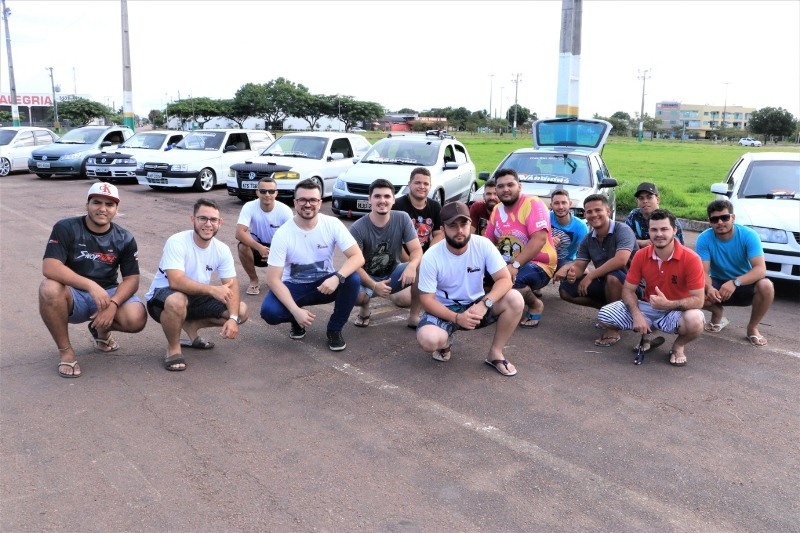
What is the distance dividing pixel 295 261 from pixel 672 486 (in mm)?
3457

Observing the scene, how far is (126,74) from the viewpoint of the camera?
2767 centimetres

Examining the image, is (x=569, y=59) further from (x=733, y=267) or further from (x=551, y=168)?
(x=733, y=267)

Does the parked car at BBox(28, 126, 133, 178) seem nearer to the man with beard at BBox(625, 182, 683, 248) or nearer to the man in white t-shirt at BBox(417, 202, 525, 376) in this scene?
the man with beard at BBox(625, 182, 683, 248)

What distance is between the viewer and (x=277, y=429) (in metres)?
4.07

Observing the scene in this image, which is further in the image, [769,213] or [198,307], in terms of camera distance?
[769,213]

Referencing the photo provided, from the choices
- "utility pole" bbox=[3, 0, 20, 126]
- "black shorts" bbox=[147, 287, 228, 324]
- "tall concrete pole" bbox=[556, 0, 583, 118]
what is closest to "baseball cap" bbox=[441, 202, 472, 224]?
"black shorts" bbox=[147, 287, 228, 324]

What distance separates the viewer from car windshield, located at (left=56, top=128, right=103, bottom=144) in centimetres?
2087

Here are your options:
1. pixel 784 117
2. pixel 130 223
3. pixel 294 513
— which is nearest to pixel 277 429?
pixel 294 513

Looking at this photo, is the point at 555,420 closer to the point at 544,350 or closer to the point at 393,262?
the point at 544,350

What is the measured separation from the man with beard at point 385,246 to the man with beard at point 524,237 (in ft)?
2.96

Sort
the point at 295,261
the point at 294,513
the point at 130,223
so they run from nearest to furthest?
the point at 294,513
the point at 295,261
the point at 130,223

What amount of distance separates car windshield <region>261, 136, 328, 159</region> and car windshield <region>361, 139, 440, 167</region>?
7.05 feet

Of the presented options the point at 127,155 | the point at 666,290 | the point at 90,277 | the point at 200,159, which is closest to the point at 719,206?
the point at 666,290

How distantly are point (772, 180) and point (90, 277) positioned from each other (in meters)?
8.20
